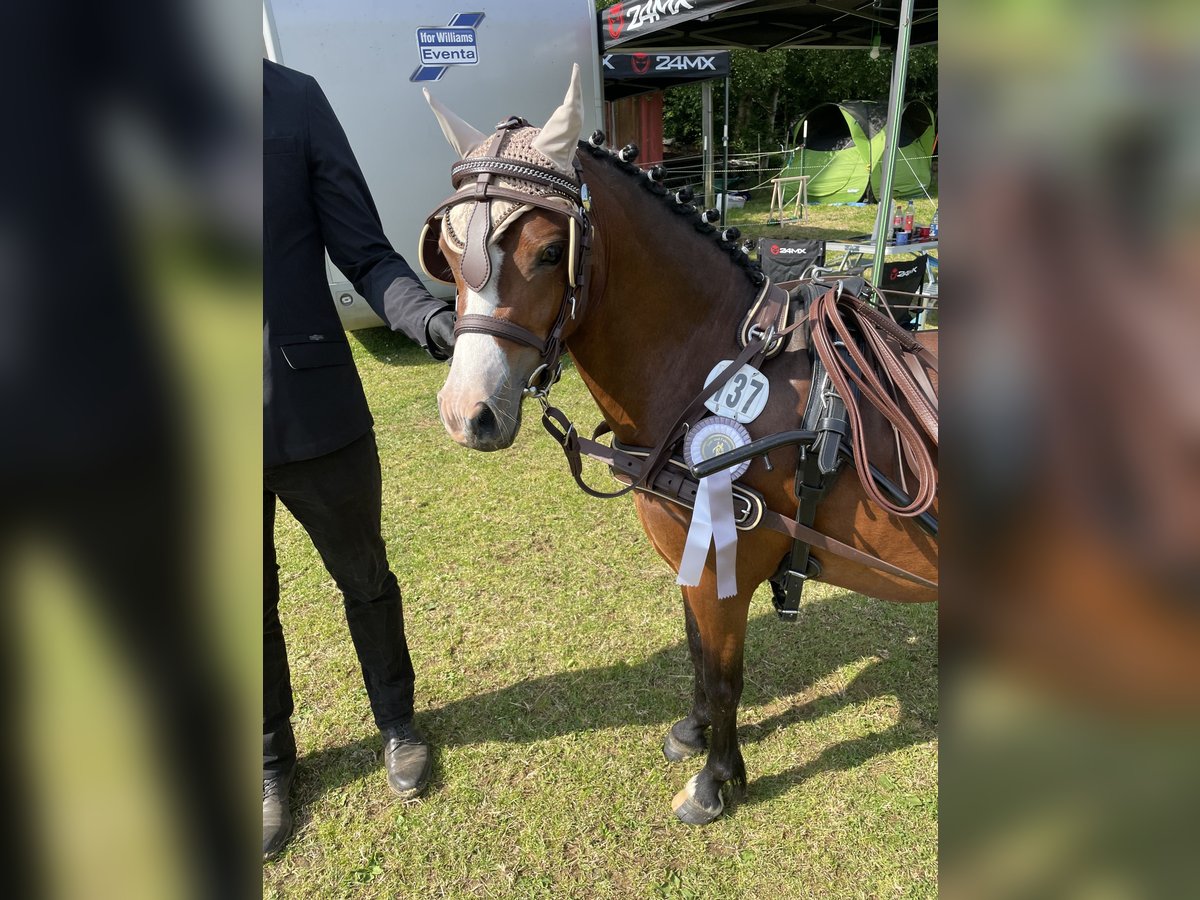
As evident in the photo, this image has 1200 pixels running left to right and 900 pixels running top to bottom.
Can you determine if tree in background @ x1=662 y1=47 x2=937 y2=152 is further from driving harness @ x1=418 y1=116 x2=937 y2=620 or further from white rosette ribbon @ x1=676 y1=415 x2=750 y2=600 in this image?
white rosette ribbon @ x1=676 y1=415 x2=750 y2=600

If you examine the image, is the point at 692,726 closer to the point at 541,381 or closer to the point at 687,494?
the point at 687,494

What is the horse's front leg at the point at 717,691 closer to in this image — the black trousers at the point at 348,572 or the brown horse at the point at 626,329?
the brown horse at the point at 626,329

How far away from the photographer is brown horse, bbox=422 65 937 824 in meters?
1.56

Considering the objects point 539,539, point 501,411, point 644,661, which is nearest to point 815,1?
point 539,539

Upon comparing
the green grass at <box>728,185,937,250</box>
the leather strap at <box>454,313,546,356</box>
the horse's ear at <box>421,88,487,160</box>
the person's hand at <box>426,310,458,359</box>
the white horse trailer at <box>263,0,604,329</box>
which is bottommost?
the green grass at <box>728,185,937,250</box>

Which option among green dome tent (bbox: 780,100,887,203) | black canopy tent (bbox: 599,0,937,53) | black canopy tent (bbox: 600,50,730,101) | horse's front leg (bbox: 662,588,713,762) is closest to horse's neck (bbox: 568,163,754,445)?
horse's front leg (bbox: 662,588,713,762)

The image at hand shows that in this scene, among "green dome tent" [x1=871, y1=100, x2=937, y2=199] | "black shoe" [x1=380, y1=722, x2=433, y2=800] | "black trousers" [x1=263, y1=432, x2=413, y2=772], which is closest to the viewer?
"black trousers" [x1=263, y1=432, x2=413, y2=772]

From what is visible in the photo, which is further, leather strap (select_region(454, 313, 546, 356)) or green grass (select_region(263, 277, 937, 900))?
green grass (select_region(263, 277, 937, 900))

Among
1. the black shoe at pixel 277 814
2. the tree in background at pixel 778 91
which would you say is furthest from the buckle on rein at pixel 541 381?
the tree in background at pixel 778 91

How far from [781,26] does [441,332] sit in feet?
26.3

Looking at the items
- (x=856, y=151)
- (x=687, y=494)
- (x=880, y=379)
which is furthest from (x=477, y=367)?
(x=856, y=151)

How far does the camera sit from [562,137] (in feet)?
5.24

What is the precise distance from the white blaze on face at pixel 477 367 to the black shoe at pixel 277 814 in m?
1.60

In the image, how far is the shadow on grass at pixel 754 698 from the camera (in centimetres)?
262
